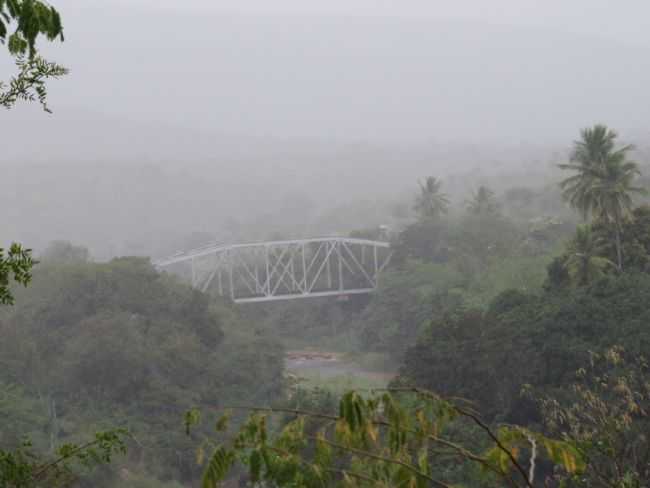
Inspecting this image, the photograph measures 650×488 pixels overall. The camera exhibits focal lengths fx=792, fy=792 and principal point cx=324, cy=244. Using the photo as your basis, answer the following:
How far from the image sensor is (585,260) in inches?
1356

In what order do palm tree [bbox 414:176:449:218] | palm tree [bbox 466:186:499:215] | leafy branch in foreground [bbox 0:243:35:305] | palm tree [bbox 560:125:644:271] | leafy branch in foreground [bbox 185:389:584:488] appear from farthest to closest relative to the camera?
palm tree [bbox 414:176:449:218]
palm tree [bbox 466:186:499:215]
palm tree [bbox 560:125:644:271]
leafy branch in foreground [bbox 0:243:35:305]
leafy branch in foreground [bbox 185:389:584:488]

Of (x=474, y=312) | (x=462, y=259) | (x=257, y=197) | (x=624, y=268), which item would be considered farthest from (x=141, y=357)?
(x=257, y=197)

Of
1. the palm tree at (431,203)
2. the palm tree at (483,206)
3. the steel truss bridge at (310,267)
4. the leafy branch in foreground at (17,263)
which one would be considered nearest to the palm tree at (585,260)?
the steel truss bridge at (310,267)

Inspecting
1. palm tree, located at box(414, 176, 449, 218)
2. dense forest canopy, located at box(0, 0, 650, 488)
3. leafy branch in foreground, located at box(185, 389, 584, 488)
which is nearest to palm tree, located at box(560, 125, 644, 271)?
dense forest canopy, located at box(0, 0, 650, 488)

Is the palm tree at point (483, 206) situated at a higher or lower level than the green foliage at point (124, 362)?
higher

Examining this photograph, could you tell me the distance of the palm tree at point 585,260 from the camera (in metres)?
33.8

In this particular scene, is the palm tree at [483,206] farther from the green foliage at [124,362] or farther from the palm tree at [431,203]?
the green foliage at [124,362]

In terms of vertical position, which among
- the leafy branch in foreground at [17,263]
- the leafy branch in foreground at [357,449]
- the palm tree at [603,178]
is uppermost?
the palm tree at [603,178]

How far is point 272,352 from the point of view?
44781 millimetres

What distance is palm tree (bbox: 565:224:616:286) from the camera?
33.8 metres

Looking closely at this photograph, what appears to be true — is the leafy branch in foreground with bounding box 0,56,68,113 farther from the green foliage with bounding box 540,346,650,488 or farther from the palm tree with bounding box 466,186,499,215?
the palm tree with bounding box 466,186,499,215

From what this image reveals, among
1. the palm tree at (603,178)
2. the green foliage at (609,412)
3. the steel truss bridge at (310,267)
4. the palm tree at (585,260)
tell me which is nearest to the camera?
the green foliage at (609,412)

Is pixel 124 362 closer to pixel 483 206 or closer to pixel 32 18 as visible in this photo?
pixel 32 18

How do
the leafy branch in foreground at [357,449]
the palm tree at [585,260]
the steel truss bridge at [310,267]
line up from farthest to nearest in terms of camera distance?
the steel truss bridge at [310,267] → the palm tree at [585,260] → the leafy branch in foreground at [357,449]
